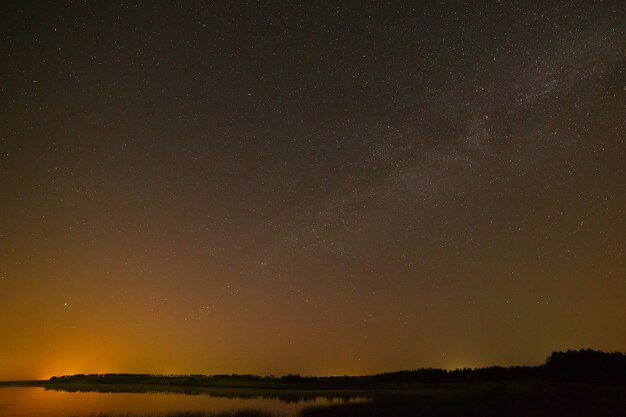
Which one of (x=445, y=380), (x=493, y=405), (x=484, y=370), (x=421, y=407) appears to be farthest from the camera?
(x=484, y=370)

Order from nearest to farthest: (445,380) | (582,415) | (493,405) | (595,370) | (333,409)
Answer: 1. (582,415)
2. (493,405)
3. (333,409)
4. (595,370)
5. (445,380)

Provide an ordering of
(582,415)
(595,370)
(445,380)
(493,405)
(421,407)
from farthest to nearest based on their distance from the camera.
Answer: (445,380) < (595,370) < (421,407) < (493,405) < (582,415)

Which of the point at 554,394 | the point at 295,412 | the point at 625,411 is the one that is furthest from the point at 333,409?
the point at 625,411

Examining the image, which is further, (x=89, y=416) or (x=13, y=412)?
(x=13, y=412)

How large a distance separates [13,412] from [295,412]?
21.5 m

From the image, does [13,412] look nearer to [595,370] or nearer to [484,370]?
[595,370]

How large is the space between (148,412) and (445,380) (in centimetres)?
4710

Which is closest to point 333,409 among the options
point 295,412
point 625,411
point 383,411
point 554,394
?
point 295,412

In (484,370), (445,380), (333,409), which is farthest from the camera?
(484,370)

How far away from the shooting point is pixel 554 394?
3005cm

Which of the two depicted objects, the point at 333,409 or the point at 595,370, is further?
the point at 595,370

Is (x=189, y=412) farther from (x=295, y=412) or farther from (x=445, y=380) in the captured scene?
(x=445, y=380)

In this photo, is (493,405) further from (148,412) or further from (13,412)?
(13,412)

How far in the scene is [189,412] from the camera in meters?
31.0
